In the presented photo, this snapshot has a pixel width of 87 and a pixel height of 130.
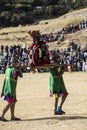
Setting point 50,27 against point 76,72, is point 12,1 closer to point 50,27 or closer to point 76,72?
point 50,27

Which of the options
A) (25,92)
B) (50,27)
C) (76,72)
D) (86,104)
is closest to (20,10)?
(50,27)

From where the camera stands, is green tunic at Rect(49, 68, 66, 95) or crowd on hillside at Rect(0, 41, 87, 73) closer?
green tunic at Rect(49, 68, 66, 95)

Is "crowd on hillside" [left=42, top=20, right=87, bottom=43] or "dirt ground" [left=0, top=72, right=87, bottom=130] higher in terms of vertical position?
"dirt ground" [left=0, top=72, right=87, bottom=130]

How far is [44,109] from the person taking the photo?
565 inches

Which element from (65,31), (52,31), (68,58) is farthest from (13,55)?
(52,31)

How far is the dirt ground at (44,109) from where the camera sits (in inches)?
457

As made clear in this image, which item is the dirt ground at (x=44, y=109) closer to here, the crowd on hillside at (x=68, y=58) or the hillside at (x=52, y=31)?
the crowd on hillside at (x=68, y=58)

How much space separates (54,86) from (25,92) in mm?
6379

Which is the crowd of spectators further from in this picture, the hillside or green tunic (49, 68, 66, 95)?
green tunic (49, 68, 66, 95)

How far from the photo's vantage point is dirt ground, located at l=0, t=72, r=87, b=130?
11.6 m

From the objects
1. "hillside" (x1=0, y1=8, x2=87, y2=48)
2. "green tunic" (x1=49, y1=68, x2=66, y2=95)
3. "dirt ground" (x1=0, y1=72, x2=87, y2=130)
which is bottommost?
"hillside" (x1=0, y1=8, x2=87, y2=48)

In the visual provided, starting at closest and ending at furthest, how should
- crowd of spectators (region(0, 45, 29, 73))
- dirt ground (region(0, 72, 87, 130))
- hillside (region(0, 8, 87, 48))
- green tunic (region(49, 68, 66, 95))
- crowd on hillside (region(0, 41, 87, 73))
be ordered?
dirt ground (region(0, 72, 87, 130)), green tunic (region(49, 68, 66, 95)), crowd on hillside (region(0, 41, 87, 73)), crowd of spectators (region(0, 45, 29, 73)), hillside (region(0, 8, 87, 48))

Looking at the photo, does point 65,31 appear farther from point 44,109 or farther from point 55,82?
point 55,82

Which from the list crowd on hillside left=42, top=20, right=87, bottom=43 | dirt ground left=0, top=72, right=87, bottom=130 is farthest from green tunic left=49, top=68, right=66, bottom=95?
crowd on hillside left=42, top=20, right=87, bottom=43
